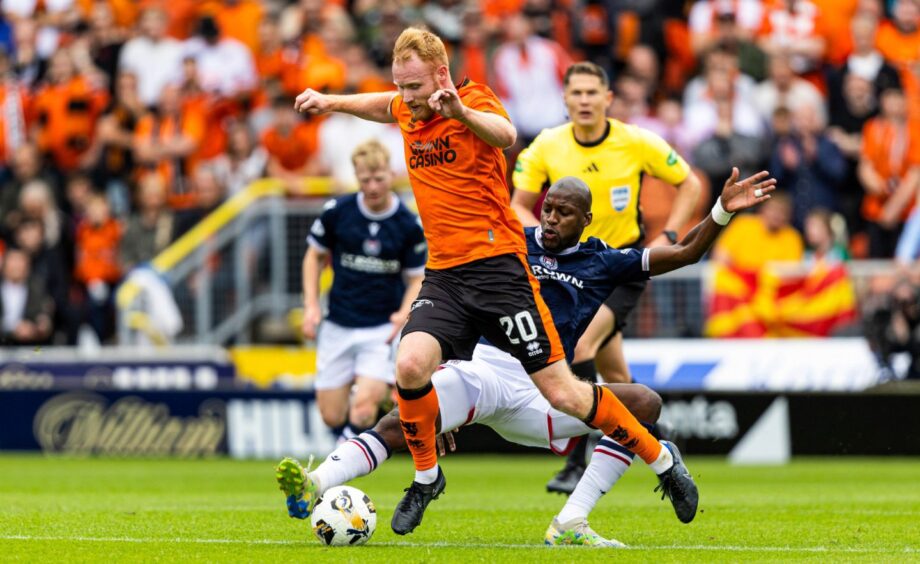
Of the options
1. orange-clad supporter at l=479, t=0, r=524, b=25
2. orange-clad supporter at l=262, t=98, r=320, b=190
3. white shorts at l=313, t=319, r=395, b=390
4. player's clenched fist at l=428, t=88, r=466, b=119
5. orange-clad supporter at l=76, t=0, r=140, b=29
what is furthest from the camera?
orange-clad supporter at l=76, t=0, r=140, b=29

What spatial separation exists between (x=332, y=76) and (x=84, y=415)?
4.85 meters

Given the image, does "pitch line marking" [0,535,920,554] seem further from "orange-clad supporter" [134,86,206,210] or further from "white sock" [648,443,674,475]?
"orange-clad supporter" [134,86,206,210]

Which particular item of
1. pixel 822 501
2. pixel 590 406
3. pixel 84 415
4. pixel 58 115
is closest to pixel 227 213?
pixel 84 415

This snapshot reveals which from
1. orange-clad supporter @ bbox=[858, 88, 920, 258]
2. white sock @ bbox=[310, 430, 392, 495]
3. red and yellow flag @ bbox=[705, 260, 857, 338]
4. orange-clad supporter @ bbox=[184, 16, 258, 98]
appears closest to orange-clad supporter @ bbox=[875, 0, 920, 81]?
orange-clad supporter @ bbox=[858, 88, 920, 258]

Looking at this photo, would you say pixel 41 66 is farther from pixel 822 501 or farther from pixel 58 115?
pixel 822 501

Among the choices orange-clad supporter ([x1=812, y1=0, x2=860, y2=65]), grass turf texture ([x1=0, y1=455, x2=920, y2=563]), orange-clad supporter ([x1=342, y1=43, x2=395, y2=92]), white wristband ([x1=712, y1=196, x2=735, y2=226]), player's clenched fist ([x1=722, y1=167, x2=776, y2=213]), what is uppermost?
orange-clad supporter ([x1=812, y1=0, x2=860, y2=65])

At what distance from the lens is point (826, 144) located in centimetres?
1752

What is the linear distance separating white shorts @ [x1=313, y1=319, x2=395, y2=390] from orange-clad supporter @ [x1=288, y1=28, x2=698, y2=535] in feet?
13.6

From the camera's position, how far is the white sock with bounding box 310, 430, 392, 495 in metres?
8.23

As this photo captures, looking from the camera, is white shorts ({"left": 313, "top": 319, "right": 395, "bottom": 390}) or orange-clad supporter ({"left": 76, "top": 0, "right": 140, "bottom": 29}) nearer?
white shorts ({"left": 313, "top": 319, "right": 395, "bottom": 390})

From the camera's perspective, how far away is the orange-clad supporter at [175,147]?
19.6m

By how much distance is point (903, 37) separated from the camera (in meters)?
18.3

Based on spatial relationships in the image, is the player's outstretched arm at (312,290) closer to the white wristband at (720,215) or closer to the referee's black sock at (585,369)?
the referee's black sock at (585,369)

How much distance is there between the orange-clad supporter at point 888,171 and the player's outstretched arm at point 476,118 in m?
10.1
